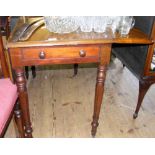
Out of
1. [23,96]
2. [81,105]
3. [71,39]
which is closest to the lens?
[71,39]

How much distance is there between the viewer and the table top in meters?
1.00

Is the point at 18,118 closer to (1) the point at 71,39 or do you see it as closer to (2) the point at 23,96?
(2) the point at 23,96

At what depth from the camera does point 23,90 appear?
1117mm

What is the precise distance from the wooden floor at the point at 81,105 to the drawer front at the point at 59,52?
0.63 meters

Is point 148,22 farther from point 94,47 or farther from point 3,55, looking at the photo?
point 3,55

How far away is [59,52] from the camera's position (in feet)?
3.44

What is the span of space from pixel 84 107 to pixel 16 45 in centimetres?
90

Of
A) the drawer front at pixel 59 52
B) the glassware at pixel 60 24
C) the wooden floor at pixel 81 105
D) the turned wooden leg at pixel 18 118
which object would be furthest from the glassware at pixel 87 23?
the wooden floor at pixel 81 105

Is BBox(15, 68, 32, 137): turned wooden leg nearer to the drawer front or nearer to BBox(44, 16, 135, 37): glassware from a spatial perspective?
the drawer front

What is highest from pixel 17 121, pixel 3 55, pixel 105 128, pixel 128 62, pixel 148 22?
pixel 148 22

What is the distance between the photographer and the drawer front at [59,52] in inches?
40.6

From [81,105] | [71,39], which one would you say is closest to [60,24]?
[71,39]

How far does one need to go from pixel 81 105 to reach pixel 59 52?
78 centimetres
